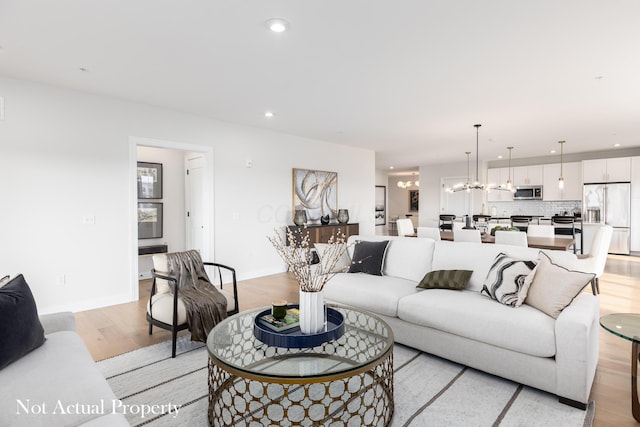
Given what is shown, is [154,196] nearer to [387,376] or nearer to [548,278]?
[387,376]

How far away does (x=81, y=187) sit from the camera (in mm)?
4055

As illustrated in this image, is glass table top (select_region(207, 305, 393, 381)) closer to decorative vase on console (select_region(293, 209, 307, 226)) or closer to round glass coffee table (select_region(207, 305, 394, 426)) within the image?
round glass coffee table (select_region(207, 305, 394, 426))

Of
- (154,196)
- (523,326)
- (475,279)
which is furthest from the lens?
(154,196)

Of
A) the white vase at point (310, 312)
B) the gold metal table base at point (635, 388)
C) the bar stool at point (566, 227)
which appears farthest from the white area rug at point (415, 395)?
the bar stool at point (566, 227)

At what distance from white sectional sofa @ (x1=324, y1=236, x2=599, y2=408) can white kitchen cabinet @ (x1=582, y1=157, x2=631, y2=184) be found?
7204 mm

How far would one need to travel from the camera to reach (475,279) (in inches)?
120

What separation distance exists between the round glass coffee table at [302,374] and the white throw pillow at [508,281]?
101cm

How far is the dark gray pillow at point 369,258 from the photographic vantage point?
11.9 ft

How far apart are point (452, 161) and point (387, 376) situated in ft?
31.0

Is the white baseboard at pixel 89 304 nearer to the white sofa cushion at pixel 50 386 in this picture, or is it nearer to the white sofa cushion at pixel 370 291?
the white sofa cushion at pixel 50 386

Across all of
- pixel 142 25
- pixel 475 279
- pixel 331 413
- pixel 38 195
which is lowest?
pixel 331 413

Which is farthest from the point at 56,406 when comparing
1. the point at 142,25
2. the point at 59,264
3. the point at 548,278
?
the point at 59,264

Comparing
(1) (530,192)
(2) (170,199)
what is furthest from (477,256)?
(1) (530,192)

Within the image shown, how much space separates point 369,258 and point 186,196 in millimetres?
3916
